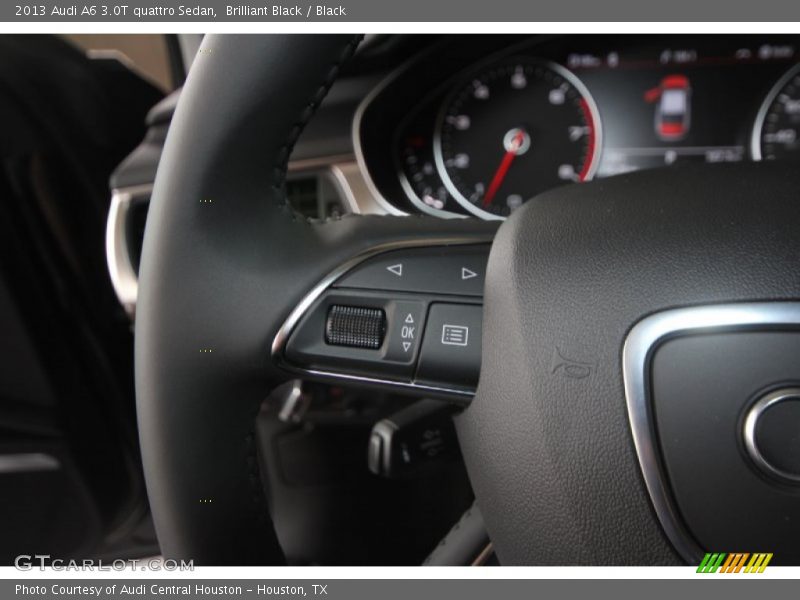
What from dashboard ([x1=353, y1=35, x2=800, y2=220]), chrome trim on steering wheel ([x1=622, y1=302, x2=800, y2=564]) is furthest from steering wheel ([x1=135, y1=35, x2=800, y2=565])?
dashboard ([x1=353, y1=35, x2=800, y2=220])

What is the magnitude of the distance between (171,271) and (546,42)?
101cm

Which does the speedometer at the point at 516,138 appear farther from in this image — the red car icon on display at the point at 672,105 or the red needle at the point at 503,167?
the red car icon on display at the point at 672,105

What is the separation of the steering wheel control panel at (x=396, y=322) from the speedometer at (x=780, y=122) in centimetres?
105

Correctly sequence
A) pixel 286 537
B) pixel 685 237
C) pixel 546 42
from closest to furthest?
1. pixel 685 237
2. pixel 286 537
3. pixel 546 42

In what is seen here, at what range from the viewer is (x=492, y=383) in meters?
0.49

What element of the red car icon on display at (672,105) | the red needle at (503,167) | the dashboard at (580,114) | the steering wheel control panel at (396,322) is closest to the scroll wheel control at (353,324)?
the steering wheel control panel at (396,322)

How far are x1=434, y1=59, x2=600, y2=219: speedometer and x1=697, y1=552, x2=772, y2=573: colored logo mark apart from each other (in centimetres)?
96

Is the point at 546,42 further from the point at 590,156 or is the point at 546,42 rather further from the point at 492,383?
the point at 492,383

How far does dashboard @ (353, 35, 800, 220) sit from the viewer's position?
132 centimetres

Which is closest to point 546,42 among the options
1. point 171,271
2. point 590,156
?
point 590,156

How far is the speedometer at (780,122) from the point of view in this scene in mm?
1342

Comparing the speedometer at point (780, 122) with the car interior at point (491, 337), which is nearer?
the car interior at point (491, 337)

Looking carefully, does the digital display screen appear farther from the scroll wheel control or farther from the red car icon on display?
the scroll wheel control

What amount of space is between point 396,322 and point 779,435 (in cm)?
25
